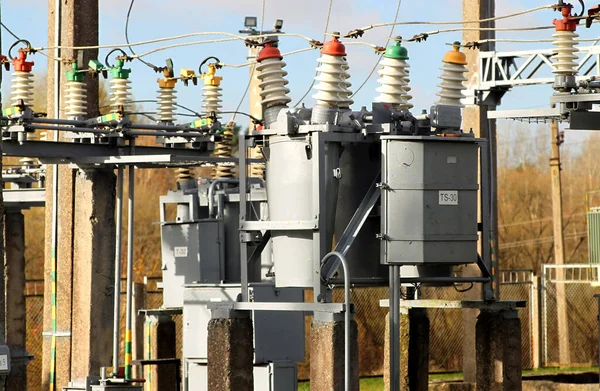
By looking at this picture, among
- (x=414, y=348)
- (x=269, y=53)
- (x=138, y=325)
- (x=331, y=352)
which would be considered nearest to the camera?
(x=331, y=352)

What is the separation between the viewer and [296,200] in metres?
12.1

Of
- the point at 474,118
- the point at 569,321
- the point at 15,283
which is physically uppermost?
the point at 474,118

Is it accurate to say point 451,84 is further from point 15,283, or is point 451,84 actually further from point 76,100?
point 15,283

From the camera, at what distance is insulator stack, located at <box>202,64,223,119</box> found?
55.9ft

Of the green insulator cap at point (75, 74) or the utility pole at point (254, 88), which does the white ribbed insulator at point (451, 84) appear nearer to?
the green insulator cap at point (75, 74)

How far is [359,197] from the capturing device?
12.4m

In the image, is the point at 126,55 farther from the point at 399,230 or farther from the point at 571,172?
the point at 571,172

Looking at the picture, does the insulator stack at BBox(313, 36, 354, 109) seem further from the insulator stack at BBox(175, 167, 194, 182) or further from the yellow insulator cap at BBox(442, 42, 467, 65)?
the insulator stack at BBox(175, 167, 194, 182)

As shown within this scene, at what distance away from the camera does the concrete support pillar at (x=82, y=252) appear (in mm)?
16500

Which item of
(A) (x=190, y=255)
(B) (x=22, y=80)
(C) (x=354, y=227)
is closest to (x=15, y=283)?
(A) (x=190, y=255)

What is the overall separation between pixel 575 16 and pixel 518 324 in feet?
9.39

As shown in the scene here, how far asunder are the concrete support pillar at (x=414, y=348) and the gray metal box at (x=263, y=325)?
1012 millimetres

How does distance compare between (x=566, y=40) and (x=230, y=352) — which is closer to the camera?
(x=230, y=352)

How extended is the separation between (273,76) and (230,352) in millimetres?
2441
